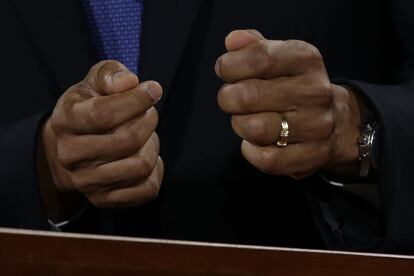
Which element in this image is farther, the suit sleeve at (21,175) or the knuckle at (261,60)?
the suit sleeve at (21,175)

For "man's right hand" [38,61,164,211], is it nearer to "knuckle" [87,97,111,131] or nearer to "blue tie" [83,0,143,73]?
"knuckle" [87,97,111,131]

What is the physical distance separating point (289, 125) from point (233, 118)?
0.15ft

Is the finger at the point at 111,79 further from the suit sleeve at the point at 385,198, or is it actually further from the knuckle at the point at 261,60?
the suit sleeve at the point at 385,198

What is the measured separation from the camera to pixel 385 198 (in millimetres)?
→ 604

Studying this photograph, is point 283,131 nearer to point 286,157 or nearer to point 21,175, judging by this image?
point 286,157

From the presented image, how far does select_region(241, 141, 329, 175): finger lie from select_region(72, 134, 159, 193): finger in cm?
8

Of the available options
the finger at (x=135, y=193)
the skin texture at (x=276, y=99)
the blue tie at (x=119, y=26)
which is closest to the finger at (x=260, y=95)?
the skin texture at (x=276, y=99)

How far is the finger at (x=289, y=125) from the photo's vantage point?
1.80ft

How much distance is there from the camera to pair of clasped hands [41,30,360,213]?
0.55 metres

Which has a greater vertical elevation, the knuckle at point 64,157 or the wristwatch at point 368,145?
the knuckle at point 64,157

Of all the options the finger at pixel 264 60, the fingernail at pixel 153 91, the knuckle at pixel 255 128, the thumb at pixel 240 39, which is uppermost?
the thumb at pixel 240 39

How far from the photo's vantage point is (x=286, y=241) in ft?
2.56

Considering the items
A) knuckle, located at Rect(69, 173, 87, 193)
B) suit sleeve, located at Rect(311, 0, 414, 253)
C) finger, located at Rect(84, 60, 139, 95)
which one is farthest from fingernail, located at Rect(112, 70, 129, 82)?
suit sleeve, located at Rect(311, 0, 414, 253)

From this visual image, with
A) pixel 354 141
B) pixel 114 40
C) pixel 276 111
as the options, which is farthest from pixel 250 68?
pixel 114 40
